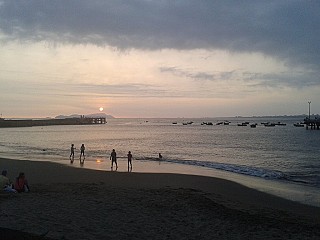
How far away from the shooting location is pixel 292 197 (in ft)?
50.2

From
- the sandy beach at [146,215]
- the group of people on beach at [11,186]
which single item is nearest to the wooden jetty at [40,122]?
the sandy beach at [146,215]

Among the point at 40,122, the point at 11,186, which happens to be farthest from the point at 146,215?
the point at 40,122

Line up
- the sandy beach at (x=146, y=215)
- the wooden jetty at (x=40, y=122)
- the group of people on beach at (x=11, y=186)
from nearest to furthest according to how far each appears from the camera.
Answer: the sandy beach at (x=146, y=215), the group of people on beach at (x=11, y=186), the wooden jetty at (x=40, y=122)

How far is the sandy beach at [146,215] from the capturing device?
8.04 metres

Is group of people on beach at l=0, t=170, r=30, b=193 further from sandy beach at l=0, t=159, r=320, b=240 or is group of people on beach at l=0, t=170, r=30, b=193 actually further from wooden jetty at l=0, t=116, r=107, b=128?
wooden jetty at l=0, t=116, r=107, b=128

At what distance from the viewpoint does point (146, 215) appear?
32.2ft

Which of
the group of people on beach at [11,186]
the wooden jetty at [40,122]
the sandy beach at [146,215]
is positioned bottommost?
the sandy beach at [146,215]

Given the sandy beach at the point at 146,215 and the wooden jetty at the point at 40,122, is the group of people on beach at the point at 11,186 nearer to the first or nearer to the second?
the sandy beach at the point at 146,215

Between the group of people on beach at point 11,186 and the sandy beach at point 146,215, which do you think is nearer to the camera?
the sandy beach at point 146,215

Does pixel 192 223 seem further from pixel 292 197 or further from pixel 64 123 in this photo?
pixel 64 123

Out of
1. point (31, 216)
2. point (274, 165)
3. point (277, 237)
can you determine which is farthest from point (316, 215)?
point (274, 165)

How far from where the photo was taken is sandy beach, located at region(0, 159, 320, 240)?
804 centimetres

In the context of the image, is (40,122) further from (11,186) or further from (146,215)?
(146,215)

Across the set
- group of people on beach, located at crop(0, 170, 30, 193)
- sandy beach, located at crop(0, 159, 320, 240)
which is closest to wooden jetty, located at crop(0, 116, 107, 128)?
sandy beach, located at crop(0, 159, 320, 240)
